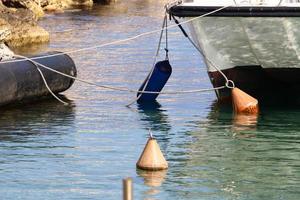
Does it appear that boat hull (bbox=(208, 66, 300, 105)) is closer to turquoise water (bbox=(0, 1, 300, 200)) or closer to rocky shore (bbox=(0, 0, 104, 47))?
turquoise water (bbox=(0, 1, 300, 200))

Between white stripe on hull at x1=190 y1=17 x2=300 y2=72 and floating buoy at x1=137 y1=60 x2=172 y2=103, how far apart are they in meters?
0.95

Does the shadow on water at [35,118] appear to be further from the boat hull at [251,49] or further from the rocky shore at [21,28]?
the rocky shore at [21,28]

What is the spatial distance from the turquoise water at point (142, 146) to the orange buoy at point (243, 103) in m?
0.22

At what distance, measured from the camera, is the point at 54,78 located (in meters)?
18.6

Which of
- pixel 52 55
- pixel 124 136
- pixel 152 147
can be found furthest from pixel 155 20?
pixel 152 147

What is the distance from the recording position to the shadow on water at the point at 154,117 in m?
16.1

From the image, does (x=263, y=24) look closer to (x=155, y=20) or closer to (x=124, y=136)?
(x=124, y=136)

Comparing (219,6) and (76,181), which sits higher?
(219,6)

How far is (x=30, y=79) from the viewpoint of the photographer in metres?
17.7

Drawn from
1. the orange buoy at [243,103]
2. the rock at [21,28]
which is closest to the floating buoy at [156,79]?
the orange buoy at [243,103]

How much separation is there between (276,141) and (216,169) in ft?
7.45

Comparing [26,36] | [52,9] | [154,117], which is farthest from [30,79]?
[52,9]

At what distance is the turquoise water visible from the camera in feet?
38.3

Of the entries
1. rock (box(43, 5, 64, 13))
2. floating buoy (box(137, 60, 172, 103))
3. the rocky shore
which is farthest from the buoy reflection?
rock (box(43, 5, 64, 13))
